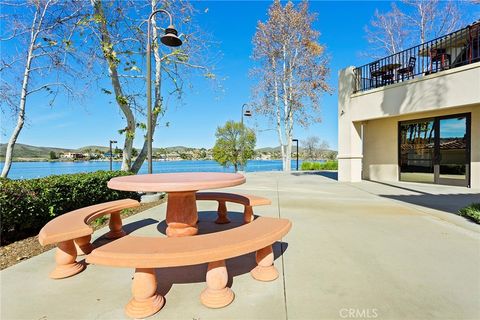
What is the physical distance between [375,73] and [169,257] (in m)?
12.6

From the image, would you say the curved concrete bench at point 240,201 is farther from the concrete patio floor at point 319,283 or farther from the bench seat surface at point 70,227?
the bench seat surface at point 70,227

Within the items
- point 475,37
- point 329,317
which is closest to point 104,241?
point 329,317

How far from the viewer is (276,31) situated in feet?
51.6

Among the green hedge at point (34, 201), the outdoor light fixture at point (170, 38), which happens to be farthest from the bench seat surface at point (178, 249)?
the outdoor light fixture at point (170, 38)

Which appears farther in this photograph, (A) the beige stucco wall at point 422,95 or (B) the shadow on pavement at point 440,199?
(A) the beige stucco wall at point 422,95

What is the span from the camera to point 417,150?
10664 millimetres

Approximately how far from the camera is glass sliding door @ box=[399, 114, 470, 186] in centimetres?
940

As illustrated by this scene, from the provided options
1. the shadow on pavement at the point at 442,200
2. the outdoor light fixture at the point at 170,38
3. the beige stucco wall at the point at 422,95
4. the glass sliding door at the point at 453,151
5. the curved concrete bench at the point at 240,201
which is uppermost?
the outdoor light fixture at the point at 170,38

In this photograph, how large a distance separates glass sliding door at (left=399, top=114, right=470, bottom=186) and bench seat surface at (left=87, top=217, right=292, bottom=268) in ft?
35.5

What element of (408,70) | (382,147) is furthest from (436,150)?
(408,70)

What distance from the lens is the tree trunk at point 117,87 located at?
7.34 meters

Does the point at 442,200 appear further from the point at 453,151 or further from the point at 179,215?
the point at 179,215

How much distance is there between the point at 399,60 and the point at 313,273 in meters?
12.1

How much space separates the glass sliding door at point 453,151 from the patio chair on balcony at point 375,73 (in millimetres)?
3146
